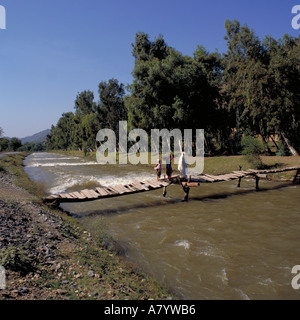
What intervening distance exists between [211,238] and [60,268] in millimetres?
6018

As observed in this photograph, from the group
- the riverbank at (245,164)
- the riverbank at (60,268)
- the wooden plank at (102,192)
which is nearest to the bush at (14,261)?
the riverbank at (60,268)

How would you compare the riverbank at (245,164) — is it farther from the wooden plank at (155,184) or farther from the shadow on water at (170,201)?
the wooden plank at (155,184)

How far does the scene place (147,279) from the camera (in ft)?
20.1

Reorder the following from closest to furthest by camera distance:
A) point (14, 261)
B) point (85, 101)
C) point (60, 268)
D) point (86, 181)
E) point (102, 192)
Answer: point (14, 261)
point (60, 268)
point (102, 192)
point (86, 181)
point (85, 101)

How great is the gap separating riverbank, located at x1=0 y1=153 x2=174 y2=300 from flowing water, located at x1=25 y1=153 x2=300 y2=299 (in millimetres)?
1088

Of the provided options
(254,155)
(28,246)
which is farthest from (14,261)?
(254,155)

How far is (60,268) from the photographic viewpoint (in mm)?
5539

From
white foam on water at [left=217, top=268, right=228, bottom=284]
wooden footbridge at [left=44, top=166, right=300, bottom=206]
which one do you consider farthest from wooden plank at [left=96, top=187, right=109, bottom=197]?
white foam on water at [left=217, top=268, right=228, bottom=284]

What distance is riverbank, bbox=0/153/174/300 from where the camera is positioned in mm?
4547

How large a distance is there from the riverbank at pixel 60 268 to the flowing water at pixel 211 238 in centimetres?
109

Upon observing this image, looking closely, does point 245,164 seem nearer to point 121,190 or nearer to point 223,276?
point 121,190
